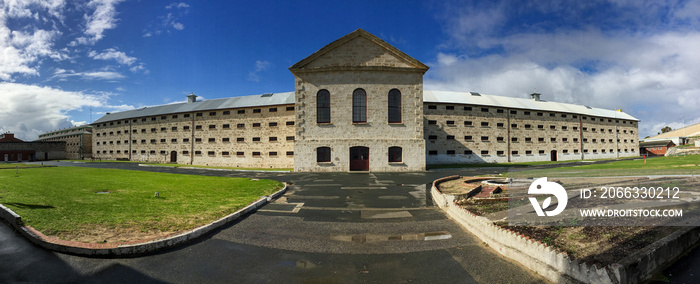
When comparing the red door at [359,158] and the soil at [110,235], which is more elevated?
the red door at [359,158]

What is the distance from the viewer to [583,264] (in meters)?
3.65

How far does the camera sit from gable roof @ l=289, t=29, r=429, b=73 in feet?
75.7

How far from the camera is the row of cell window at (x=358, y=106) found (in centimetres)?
2334

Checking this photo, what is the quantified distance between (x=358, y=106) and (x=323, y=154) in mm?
5525

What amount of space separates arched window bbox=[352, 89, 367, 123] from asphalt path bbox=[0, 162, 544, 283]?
1655 cm

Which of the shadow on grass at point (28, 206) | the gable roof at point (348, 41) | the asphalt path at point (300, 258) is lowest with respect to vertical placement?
the asphalt path at point (300, 258)

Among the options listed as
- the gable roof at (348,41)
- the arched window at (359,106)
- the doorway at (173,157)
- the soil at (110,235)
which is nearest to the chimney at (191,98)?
the doorway at (173,157)

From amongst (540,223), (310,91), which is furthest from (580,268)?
(310,91)

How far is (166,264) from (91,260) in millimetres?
1425

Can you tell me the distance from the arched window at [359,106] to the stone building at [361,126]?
93 mm

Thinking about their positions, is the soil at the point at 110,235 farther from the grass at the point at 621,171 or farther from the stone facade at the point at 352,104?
the stone facade at the point at 352,104

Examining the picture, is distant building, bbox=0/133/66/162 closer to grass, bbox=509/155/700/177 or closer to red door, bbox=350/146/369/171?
red door, bbox=350/146/369/171

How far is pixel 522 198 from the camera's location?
7.94 metres

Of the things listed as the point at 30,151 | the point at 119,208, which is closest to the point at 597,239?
the point at 119,208
